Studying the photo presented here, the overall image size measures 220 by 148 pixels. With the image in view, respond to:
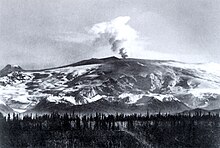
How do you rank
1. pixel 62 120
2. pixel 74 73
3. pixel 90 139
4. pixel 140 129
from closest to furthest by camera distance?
1. pixel 90 139
2. pixel 62 120
3. pixel 140 129
4. pixel 74 73

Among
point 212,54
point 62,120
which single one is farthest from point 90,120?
point 212,54

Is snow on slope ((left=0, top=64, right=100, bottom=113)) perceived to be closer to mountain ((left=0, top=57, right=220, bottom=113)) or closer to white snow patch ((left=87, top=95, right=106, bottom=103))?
mountain ((left=0, top=57, right=220, bottom=113))

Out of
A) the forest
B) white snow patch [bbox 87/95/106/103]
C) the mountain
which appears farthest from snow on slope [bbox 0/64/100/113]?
the forest

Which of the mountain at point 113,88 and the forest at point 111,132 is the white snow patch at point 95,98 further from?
the forest at point 111,132

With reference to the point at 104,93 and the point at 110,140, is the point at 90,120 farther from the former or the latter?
the point at 104,93

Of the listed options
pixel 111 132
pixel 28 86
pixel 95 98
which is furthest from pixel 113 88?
pixel 111 132

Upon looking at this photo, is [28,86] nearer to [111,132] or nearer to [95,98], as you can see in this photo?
[95,98]
